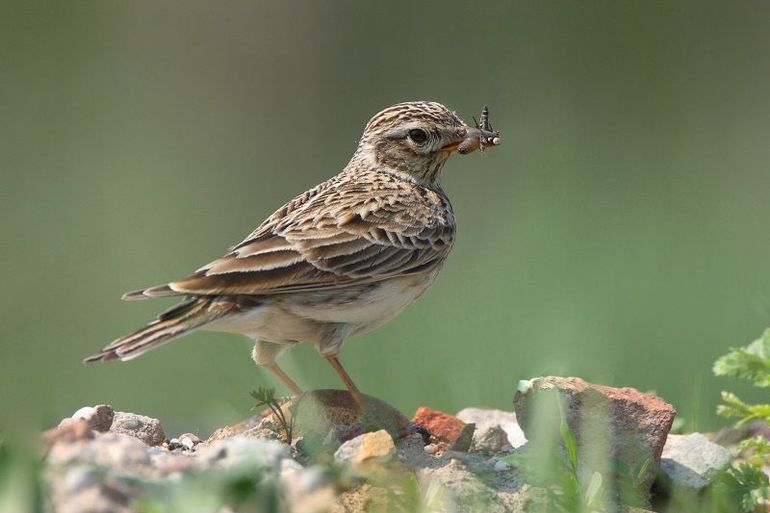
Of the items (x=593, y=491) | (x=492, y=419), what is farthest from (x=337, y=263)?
(x=593, y=491)

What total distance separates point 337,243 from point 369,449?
156cm

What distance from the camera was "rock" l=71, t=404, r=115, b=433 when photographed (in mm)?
5199

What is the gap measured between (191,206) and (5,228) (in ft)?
7.33

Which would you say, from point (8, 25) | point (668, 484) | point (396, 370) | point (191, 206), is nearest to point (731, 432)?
point (668, 484)

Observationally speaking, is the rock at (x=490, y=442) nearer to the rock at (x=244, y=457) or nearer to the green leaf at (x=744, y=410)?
the green leaf at (x=744, y=410)

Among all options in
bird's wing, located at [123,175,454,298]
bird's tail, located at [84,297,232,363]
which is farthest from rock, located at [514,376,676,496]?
bird's tail, located at [84,297,232,363]

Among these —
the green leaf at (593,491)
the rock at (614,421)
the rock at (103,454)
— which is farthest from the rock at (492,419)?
the rock at (103,454)

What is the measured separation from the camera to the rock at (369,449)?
4.64 meters

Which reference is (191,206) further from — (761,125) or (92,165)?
(761,125)

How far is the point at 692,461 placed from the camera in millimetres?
5660

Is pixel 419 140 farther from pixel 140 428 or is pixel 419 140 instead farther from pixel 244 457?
pixel 244 457

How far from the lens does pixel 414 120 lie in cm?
728

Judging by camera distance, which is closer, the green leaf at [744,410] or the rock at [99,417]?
the rock at [99,417]

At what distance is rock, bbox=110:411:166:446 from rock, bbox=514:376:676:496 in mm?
1508
